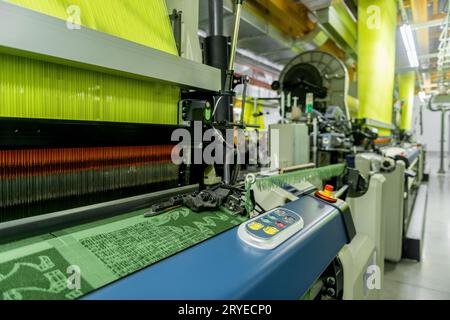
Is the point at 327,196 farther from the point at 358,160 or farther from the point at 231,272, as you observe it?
the point at 358,160

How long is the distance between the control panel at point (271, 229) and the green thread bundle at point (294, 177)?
21 cm

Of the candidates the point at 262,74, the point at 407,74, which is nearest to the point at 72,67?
the point at 262,74

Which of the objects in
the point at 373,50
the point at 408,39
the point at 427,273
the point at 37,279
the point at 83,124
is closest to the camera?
the point at 37,279

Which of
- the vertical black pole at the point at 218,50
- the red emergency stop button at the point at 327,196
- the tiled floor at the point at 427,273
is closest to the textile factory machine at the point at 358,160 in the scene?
the tiled floor at the point at 427,273

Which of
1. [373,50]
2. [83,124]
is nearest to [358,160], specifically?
[83,124]

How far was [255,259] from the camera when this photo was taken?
1.91 feet

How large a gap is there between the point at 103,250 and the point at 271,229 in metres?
0.43

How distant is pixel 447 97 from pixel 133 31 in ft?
26.9

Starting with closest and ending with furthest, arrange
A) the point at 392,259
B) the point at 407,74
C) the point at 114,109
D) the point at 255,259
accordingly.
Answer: the point at 255,259
the point at 114,109
the point at 392,259
the point at 407,74

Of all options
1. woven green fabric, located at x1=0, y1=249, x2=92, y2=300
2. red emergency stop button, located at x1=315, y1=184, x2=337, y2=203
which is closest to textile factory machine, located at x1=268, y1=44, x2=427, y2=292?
red emergency stop button, located at x1=315, y1=184, x2=337, y2=203

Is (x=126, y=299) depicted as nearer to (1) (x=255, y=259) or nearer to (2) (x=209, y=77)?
(1) (x=255, y=259)

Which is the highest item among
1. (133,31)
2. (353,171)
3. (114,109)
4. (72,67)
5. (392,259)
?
(133,31)

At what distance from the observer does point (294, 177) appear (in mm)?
1255

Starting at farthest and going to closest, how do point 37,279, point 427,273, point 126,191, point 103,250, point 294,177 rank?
point 427,273, point 294,177, point 126,191, point 103,250, point 37,279
